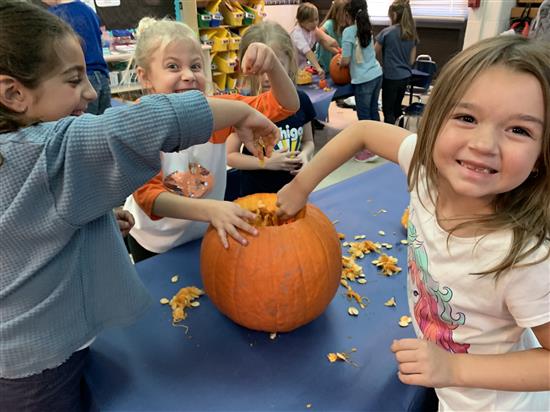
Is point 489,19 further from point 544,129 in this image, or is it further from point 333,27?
point 544,129

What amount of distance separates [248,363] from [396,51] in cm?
375

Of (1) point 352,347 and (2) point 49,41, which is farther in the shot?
(1) point 352,347

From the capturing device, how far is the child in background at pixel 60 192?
0.58 m

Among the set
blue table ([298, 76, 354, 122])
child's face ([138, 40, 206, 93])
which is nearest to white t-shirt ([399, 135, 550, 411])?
child's face ([138, 40, 206, 93])

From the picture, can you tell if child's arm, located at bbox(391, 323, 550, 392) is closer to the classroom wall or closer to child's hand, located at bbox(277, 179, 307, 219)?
child's hand, located at bbox(277, 179, 307, 219)

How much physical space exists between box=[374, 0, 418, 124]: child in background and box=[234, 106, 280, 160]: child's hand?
3.33m

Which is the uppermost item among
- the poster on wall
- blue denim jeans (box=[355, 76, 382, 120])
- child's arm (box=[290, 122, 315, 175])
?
the poster on wall

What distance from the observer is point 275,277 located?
847 mm

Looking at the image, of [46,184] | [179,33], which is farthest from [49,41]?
[179,33]

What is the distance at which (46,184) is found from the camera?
1.92 feet

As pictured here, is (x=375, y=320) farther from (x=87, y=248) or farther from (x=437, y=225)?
(x=87, y=248)

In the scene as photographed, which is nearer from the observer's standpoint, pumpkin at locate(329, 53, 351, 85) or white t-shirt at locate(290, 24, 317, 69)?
pumpkin at locate(329, 53, 351, 85)

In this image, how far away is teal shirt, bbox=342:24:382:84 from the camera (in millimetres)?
3676

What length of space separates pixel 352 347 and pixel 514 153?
46 cm
